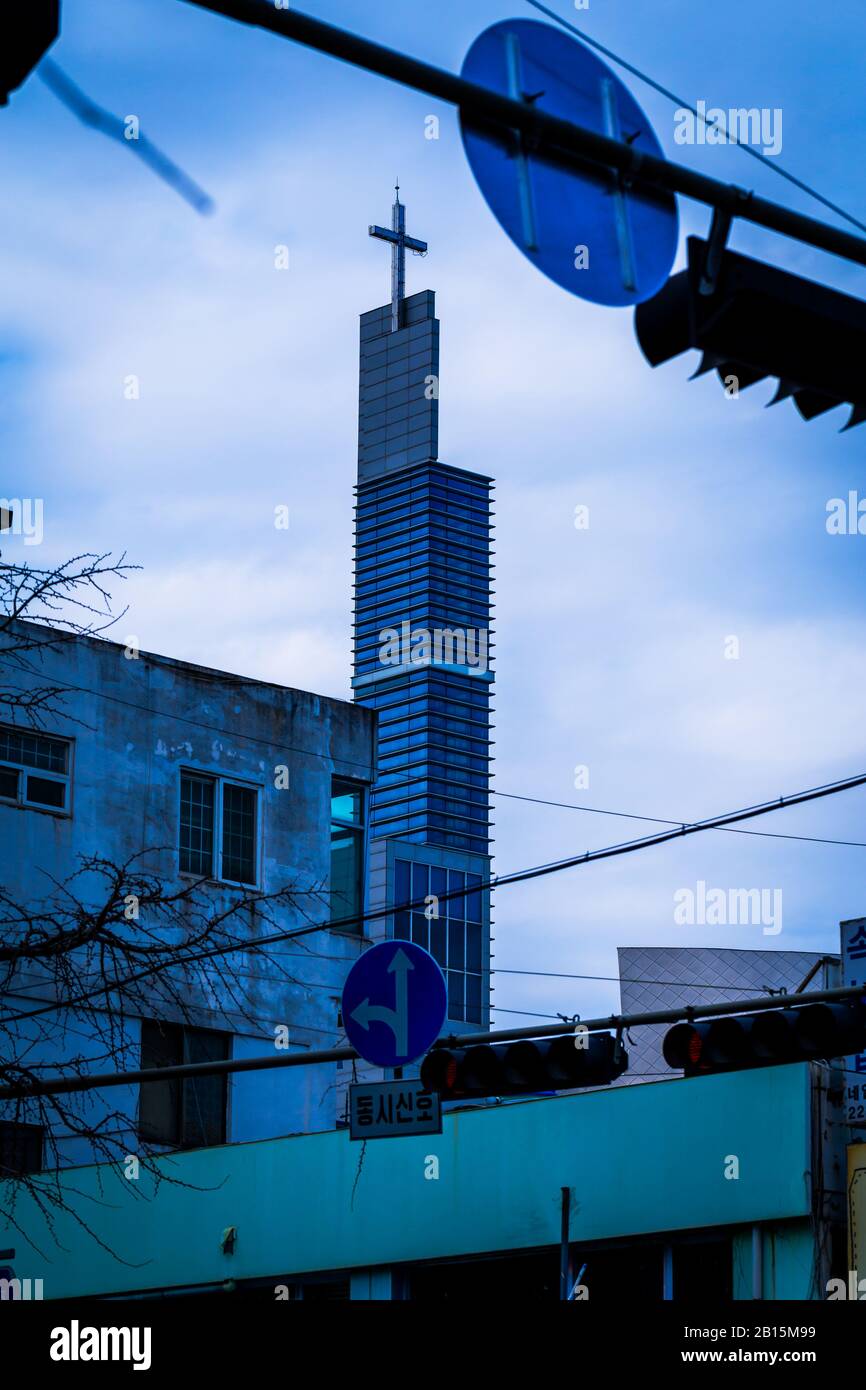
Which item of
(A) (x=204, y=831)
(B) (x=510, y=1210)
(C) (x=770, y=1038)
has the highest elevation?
(A) (x=204, y=831)

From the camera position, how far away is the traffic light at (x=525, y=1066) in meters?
16.4

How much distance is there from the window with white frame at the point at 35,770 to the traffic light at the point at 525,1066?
45.4 feet

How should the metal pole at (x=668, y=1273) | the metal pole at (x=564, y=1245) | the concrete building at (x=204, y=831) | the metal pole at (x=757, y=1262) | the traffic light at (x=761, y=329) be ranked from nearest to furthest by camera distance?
the traffic light at (x=761, y=329) < the metal pole at (x=757, y=1262) < the metal pole at (x=668, y=1273) < the metal pole at (x=564, y=1245) < the concrete building at (x=204, y=831)

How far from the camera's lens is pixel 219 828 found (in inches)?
1278

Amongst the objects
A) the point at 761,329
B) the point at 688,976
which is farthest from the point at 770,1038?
the point at 688,976

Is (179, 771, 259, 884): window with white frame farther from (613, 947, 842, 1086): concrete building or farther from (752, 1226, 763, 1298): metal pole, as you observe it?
(752, 1226, 763, 1298): metal pole

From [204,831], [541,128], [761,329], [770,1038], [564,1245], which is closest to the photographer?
[541,128]

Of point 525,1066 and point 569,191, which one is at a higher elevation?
point 569,191

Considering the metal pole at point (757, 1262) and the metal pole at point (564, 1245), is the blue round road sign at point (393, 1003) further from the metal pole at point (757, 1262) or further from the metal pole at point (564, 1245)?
the metal pole at point (564, 1245)

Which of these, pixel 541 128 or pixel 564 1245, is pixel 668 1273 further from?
pixel 541 128

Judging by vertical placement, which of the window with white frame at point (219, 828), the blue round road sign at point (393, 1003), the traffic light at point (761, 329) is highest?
the window with white frame at point (219, 828)

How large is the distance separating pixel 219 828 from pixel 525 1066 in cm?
1646

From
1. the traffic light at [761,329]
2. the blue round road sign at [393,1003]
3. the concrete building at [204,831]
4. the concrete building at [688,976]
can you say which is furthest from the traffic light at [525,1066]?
the concrete building at [688,976]

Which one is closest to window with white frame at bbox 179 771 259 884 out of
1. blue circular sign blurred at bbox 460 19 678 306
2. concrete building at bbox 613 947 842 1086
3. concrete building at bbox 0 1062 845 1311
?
concrete building at bbox 0 1062 845 1311
